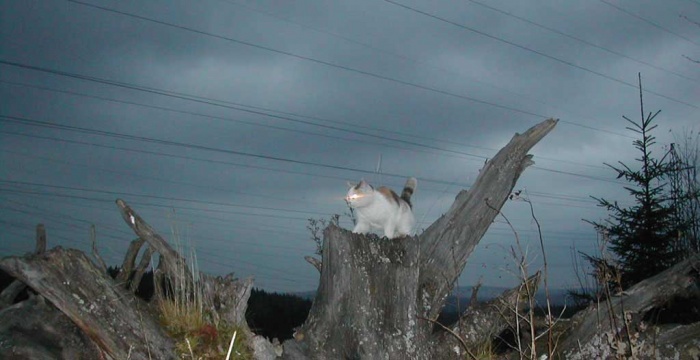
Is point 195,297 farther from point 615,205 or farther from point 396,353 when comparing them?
point 615,205

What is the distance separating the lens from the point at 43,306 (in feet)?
15.0

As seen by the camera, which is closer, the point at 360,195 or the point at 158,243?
the point at 158,243

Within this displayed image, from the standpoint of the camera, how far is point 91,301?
437 centimetres

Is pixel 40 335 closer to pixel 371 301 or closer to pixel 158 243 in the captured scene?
pixel 158 243

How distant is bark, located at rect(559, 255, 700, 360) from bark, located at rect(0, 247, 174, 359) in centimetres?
403

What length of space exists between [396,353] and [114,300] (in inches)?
95.5

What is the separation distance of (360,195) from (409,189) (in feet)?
3.72

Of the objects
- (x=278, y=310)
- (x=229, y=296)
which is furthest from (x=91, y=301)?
(x=278, y=310)

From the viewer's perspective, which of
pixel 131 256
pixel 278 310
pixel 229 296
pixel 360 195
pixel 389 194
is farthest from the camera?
pixel 278 310

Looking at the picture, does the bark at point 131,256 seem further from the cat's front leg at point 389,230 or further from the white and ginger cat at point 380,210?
the cat's front leg at point 389,230

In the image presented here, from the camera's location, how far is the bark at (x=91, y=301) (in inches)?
165

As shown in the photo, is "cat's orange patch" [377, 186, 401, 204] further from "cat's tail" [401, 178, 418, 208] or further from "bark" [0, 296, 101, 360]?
"bark" [0, 296, 101, 360]

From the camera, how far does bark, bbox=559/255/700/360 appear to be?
5426mm

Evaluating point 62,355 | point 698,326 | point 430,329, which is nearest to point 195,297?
point 62,355
